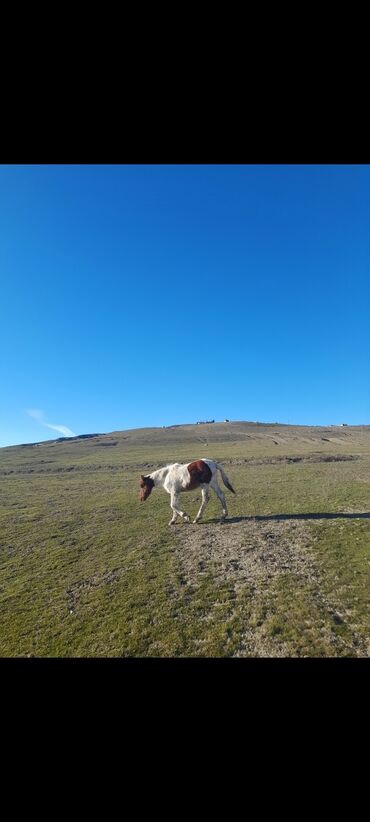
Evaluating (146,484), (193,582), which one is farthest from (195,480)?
(193,582)

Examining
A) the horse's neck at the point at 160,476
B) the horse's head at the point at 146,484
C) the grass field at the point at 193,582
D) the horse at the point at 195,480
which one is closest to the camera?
the grass field at the point at 193,582

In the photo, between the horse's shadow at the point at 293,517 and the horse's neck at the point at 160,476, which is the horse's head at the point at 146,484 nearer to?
the horse's neck at the point at 160,476

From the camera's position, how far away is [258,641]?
4.68 m

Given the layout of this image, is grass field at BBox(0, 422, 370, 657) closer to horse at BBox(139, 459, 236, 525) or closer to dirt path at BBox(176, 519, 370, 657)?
dirt path at BBox(176, 519, 370, 657)

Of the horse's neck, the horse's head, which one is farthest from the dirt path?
the horse's head

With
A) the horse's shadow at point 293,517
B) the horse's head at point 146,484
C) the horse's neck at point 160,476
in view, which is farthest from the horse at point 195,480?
the horse's head at point 146,484

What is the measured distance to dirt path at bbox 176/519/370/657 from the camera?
460 cm

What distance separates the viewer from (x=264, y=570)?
7266 millimetres

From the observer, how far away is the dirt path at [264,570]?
4.60 meters

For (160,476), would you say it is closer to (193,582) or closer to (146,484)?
(146,484)
